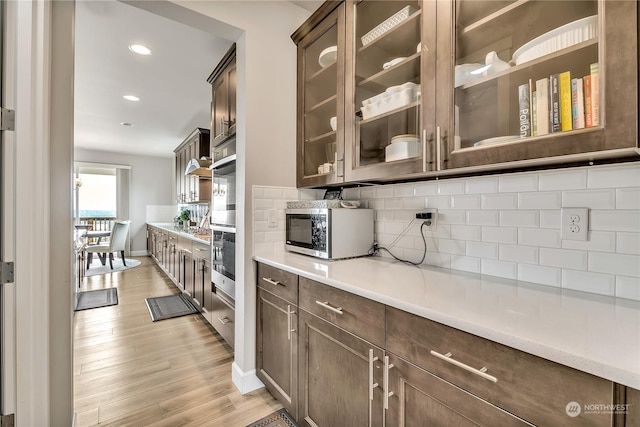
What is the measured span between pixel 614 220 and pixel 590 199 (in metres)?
0.10

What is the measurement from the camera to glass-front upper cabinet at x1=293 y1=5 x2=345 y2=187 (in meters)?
1.64

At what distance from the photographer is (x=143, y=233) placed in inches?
275

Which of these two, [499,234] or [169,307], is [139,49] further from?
[499,234]

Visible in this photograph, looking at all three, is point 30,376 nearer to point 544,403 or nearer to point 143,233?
point 544,403

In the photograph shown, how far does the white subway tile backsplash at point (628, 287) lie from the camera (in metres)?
0.91

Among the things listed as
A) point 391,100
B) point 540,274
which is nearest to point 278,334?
point 540,274

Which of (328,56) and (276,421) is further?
(328,56)

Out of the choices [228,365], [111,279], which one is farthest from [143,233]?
[228,365]

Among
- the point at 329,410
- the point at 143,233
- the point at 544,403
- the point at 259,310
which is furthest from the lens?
the point at 143,233

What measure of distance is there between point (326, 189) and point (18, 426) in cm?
191

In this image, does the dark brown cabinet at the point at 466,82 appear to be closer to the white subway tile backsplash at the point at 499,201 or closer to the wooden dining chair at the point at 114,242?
the white subway tile backsplash at the point at 499,201

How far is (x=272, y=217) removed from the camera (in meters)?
1.95
